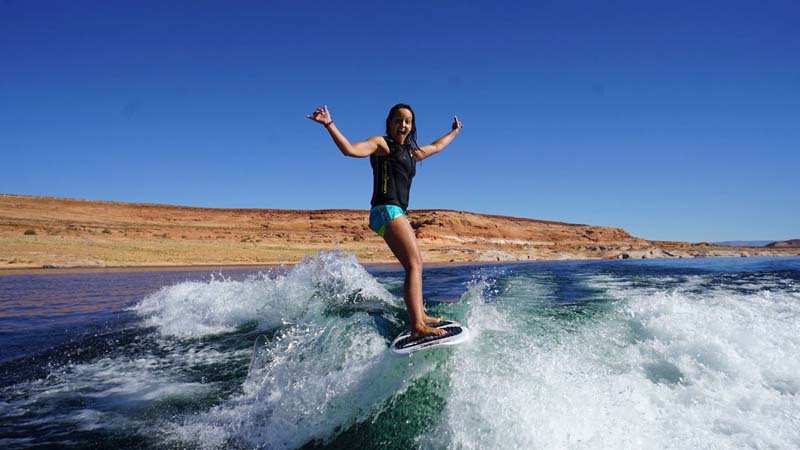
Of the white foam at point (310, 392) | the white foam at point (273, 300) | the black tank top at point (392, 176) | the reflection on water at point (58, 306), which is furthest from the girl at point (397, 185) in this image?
the reflection on water at point (58, 306)

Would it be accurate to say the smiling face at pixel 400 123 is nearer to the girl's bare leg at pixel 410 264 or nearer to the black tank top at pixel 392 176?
the black tank top at pixel 392 176

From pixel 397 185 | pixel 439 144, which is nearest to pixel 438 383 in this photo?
pixel 397 185

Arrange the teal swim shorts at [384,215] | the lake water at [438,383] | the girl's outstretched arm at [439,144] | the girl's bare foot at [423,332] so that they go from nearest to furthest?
1. the lake water at [438,383]
2. the girl's bare foot at [423,332]
3. the teal swim shorts at [384,215]
4. the girl's outstretched arm at [439,144]

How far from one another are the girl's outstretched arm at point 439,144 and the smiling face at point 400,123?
22 centimetres

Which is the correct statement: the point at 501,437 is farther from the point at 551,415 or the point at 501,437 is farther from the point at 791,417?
the point at 791,417

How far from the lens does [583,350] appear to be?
445cm

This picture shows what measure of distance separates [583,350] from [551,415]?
1.70 meters

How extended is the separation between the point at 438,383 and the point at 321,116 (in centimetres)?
211

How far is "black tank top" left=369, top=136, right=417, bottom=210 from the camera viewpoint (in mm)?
4148

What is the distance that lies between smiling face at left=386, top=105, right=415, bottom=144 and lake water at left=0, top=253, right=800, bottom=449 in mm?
1694

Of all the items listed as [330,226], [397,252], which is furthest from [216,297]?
[330,226]

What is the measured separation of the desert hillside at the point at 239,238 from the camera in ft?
→ 79.4

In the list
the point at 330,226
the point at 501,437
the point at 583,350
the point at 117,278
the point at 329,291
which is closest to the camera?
the point at 501,437

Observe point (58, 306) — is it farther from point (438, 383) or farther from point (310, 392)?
point (438, 383)
